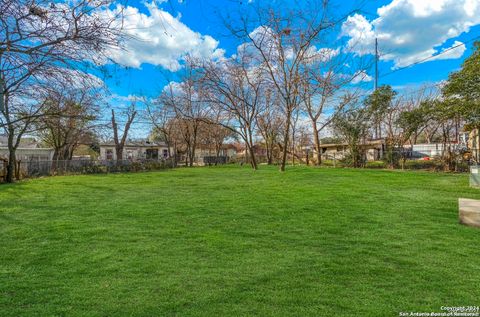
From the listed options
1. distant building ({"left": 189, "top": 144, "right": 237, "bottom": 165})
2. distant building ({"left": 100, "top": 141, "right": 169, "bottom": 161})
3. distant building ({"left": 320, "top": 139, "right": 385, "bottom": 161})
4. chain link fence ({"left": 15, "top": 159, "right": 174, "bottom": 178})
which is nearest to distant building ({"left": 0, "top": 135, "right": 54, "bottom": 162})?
distant building ({"left": 100, "top": 141, "right": 169, "bottom": 161})

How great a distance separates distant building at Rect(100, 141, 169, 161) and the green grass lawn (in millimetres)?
29729

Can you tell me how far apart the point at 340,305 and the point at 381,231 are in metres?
2.27

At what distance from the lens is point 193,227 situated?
422 cm

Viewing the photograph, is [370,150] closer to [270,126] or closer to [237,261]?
[270,126]

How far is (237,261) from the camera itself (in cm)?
291

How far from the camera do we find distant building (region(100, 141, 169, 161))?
34.8 m

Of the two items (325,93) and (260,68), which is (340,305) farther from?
(325,93)

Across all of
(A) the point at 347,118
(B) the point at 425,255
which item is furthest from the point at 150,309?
(A) the point at 347,118

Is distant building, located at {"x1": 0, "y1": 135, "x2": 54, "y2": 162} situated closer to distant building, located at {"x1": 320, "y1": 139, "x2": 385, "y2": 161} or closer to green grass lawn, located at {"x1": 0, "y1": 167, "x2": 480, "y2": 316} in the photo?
distant building, located at {"x1": 320, "y1": 139, "x2": 385, "y2": 161}

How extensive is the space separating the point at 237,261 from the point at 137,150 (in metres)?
37.5

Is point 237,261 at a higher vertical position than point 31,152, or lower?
lower

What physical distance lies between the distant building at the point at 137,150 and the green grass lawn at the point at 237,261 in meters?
29.7

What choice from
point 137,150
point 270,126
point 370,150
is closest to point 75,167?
point 270,126

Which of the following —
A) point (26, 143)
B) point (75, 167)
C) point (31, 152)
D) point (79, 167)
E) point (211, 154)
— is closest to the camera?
point (75, 167)
